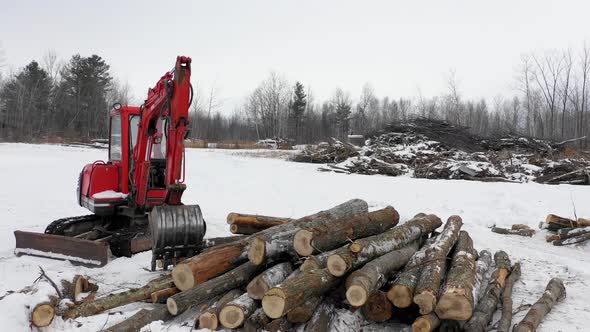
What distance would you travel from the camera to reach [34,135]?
151 feet

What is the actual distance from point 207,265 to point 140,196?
9.49ft

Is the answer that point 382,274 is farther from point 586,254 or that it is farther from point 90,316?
point 586,254

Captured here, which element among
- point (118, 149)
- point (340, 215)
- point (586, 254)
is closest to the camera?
point (340, 215)

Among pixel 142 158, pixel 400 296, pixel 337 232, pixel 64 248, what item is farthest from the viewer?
pixel 142 158

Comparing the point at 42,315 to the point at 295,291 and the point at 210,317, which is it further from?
the point at 295,291

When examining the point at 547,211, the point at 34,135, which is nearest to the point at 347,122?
the point at 34,135

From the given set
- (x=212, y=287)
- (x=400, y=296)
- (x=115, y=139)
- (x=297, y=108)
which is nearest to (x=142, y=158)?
(x=115, y=139)

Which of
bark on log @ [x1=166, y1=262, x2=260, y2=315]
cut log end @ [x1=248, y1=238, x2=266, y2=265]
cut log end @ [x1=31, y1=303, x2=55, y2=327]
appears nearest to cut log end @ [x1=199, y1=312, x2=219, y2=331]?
bark on log @ [x1=166, y1=262, x2=260, y2=315]

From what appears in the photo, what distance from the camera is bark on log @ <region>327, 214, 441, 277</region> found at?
4.66 metres

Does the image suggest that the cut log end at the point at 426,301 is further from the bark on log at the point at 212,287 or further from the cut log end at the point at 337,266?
the bark on log at the point at 212,287

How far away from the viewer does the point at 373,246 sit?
205 inches

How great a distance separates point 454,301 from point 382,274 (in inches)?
33.9

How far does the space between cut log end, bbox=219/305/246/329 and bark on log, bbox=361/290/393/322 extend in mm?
1362

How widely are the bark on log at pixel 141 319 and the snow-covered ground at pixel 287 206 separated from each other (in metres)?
0.13
